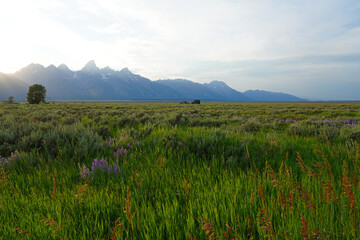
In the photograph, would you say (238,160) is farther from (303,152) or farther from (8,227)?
(8,227)

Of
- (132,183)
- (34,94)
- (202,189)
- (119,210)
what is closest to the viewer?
(119,210)

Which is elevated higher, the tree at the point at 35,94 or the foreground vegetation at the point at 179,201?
the tree at the point at 35,94

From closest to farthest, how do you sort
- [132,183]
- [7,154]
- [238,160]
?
[132,183], [238,160], [7,154]

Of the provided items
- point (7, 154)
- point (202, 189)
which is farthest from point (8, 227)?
point (7, 154)

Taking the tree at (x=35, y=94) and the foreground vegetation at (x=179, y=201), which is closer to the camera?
the foreground vegetation at (x=179, y=201)

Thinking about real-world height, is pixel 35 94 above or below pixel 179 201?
above

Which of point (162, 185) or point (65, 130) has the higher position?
point (65, 130)

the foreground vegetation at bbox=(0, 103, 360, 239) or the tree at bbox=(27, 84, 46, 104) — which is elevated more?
the tree at bbox=(27, 84, 46, 104)

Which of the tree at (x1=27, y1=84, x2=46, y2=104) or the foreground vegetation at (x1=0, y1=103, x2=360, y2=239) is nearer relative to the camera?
the foreground vegetation at (x1=0, y1=103, x2=360, y2=239)

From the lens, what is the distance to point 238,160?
3.14 meters

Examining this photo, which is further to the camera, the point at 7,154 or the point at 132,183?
the point at 7,154

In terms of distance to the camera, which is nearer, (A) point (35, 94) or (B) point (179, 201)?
(B) point (179, 201)

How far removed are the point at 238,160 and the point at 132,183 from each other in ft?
6.19

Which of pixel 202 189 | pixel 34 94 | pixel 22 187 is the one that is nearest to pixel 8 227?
pixel 22 187
